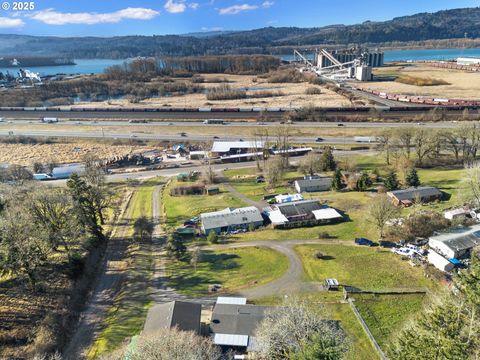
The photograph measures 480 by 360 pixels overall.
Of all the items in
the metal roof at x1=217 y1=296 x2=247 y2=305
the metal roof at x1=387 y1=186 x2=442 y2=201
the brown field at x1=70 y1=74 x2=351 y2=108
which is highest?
the brown field at x1=70 y1=74 x2=351 y2=108

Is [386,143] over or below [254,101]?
below

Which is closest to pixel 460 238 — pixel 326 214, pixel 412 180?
pixel 326 214

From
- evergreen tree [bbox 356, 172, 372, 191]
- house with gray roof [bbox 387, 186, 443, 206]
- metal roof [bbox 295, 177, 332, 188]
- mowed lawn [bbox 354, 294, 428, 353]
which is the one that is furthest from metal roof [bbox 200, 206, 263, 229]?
house with gray roof [bbox 387, 186, 443, 206]

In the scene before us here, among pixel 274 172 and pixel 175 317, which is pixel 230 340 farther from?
pixel 274 172

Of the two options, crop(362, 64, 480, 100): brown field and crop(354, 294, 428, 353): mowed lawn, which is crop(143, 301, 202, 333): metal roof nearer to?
crop(354, 294, 428, 353): mowed lawn

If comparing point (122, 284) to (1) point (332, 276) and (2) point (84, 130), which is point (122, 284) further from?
(2) point (84, 130)

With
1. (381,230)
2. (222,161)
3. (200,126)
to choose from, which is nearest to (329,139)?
(222,161)
